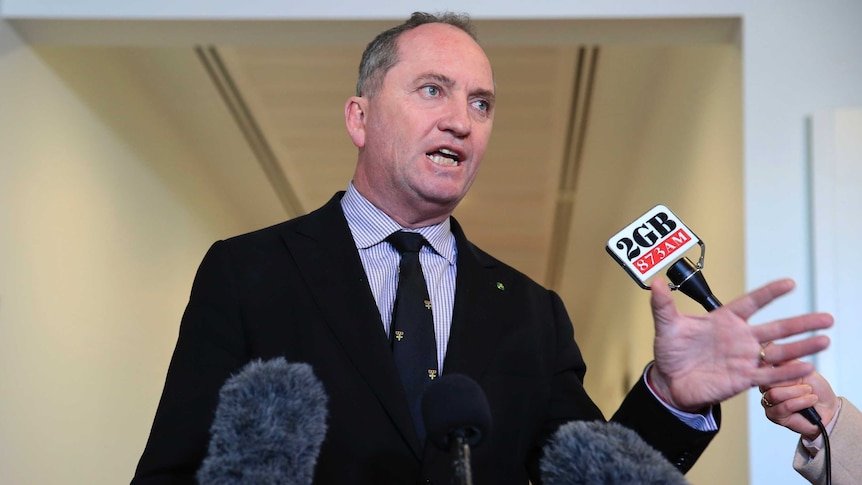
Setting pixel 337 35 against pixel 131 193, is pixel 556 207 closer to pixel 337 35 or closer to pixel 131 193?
pixel 131 193

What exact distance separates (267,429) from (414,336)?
67cm

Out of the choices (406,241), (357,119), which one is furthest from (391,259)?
(357,119)

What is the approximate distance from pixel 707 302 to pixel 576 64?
3.25 metres

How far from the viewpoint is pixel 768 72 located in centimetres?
330

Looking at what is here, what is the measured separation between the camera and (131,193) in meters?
4.77

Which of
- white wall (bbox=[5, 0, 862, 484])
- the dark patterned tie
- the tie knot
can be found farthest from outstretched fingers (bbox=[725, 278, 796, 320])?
white wall (bbox=[5, 0, 862, 484])

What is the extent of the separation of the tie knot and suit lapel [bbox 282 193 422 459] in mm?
93

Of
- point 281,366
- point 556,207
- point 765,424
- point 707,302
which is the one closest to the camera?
point 281,366

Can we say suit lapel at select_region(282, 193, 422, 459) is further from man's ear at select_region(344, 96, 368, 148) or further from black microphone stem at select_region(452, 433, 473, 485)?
black microphone stem at select_region(452, 433, 473, 485)

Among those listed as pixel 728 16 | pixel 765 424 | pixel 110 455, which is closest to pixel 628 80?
pixel 728 16

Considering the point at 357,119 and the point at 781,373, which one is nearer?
the point at 781,373

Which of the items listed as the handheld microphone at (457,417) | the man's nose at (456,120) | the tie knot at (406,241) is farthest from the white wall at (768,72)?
the handheld microphone at (457,417)

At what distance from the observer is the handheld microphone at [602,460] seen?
1.07 meters

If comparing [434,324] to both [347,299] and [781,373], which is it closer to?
[347,299]
